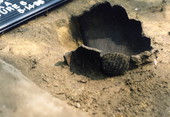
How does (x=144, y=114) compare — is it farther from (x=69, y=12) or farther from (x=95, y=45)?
(x=69, y=12)

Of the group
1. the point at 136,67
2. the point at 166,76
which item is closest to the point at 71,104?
the point at 136,67

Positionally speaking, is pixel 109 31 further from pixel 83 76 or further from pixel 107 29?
pixel 83 76

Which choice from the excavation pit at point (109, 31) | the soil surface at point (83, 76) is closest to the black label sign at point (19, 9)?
the soil surface at point (83, 76)

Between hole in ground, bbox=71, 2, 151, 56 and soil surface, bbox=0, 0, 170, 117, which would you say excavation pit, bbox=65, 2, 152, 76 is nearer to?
hole in ground, bbox=71, 2, 151, 56

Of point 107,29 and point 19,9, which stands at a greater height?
point 19,9

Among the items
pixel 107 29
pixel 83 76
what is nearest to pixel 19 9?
pixel 107 29

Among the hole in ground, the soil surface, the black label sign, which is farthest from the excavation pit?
the black label sign
